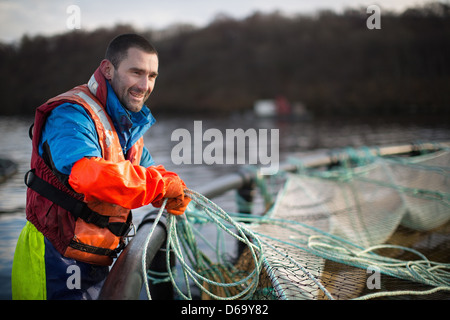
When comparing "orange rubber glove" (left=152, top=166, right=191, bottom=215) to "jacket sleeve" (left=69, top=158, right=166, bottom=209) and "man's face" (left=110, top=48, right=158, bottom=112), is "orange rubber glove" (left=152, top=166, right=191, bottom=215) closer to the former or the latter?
"jacket sleeve" (left=69, top=158, right=166, bottom=209)

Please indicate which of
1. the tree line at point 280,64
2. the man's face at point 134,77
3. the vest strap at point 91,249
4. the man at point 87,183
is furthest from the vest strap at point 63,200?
the tree line at point 280,64

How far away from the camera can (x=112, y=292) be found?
5.11ft

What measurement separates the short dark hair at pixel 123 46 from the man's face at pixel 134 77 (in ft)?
0.07

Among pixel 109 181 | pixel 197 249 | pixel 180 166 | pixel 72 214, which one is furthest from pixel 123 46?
pixel 180 166

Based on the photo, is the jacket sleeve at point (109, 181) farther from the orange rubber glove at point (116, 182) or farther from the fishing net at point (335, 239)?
the fishing net at point (335, 239)

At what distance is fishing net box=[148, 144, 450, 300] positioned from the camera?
214cm

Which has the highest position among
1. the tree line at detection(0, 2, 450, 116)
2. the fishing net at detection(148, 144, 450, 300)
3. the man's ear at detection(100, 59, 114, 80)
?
the tree line at detection(0, 2, 450, 116)

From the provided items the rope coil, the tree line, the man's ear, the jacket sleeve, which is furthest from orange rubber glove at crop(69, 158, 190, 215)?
the tree line

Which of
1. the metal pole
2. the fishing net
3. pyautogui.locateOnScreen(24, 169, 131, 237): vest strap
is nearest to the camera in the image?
the metal pole

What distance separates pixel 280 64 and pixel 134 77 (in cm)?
7279

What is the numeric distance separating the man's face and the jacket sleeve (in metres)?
0.54

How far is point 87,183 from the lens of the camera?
157 cm

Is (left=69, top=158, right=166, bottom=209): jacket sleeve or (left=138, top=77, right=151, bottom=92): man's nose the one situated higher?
(left=138, top=77, right=151, bottom=92): man's nose
